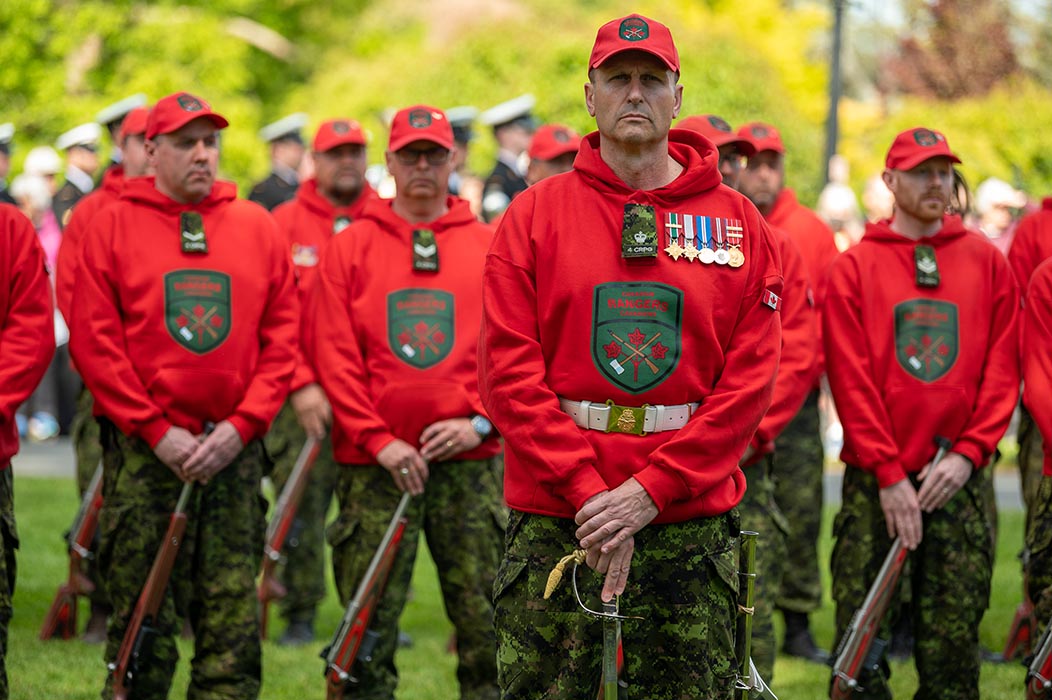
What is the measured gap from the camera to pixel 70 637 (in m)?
8.98

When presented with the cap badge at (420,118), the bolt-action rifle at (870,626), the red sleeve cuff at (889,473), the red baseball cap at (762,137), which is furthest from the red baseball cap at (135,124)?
the bolt-action rifle at (870,626)

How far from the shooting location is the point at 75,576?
8.73 metres

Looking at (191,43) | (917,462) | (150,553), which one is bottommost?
(150,553)

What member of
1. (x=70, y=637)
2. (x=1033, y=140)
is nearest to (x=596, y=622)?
(x=70, y=637)

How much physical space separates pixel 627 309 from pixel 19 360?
Result: 2819 mm

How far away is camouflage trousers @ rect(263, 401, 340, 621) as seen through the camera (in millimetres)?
9250

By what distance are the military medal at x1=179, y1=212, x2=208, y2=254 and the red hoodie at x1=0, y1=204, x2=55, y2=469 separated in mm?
604

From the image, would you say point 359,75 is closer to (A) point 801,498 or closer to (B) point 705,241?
(A) point 801,498

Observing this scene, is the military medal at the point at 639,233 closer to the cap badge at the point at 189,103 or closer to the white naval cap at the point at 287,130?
the cap badge at the point at 189,103

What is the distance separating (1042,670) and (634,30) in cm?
303

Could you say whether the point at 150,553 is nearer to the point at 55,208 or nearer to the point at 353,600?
the point at 353,600

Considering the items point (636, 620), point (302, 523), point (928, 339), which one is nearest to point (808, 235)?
point (928, 339)

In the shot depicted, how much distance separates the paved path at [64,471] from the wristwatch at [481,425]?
279 inches

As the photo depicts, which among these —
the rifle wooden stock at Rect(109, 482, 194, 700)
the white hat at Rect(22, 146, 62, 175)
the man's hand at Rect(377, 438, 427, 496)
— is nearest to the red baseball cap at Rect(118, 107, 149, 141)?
the man's hand at Rect(377, 438, 427, 496)
